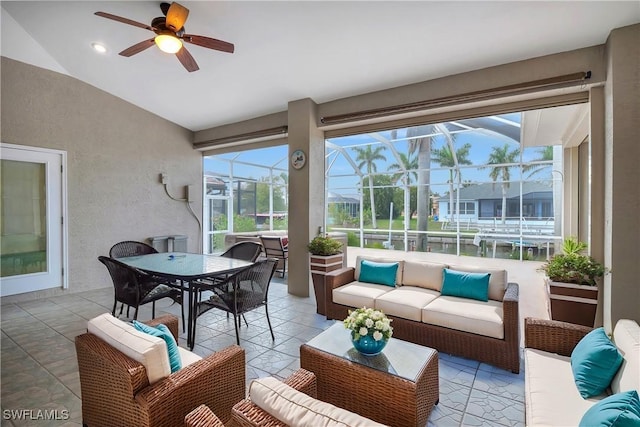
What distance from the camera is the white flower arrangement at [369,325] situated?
200 centimetres

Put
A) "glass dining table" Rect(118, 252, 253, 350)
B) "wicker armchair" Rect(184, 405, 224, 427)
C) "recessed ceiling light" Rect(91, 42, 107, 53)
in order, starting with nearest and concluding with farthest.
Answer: "wicker armchair" Rect(184, 405, 224, 427)
"glass dining table" Rect(118, 252, 253, 350)
"recessed ceiling light" Rect(91, 42, 107, 53)

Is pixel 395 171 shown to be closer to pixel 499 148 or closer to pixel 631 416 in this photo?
pixel 499 148

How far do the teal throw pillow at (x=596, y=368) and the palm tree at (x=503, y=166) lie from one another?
278 inches

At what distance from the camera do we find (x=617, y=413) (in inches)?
43.4

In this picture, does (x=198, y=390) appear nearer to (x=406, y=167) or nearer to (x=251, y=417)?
(x=251, y=417)

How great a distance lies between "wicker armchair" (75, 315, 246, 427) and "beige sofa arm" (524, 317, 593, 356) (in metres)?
2.01

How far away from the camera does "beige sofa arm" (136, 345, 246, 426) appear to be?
139 centimetres

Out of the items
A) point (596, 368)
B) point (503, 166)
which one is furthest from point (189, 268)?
point (503, 166)

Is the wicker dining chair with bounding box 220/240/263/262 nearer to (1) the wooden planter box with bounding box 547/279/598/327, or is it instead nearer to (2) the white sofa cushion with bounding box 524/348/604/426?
(2) the white sofa cushion with bounding box 524/348/604/426

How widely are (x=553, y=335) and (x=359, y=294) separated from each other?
5.69 feet

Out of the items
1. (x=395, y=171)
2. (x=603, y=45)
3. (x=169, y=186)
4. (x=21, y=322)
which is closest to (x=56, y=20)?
(x=169, y=186)

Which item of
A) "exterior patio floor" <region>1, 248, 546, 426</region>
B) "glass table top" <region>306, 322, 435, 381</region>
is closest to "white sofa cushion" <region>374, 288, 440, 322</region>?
"exterior patio floor" <region>1, 248, 546, 426</region>

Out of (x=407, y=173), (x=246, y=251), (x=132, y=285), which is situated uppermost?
(x=407, y=173)

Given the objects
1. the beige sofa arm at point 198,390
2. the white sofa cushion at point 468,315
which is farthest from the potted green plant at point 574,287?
the beige sofa arm at point 198,390
